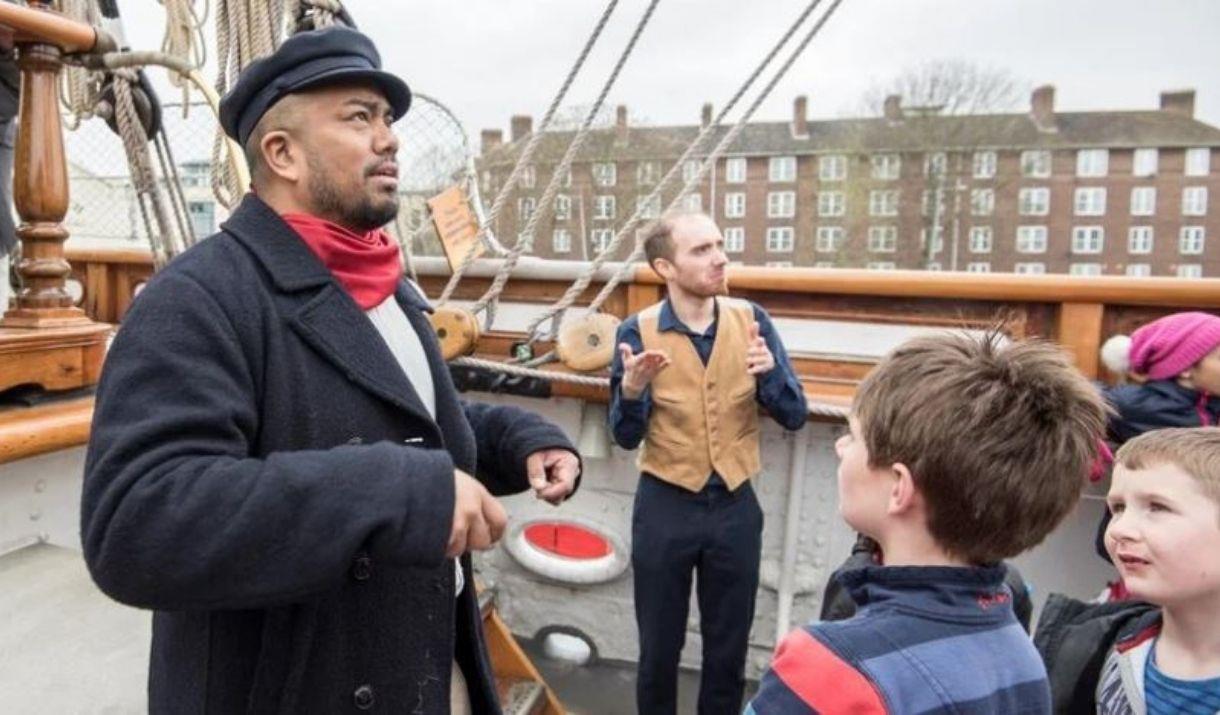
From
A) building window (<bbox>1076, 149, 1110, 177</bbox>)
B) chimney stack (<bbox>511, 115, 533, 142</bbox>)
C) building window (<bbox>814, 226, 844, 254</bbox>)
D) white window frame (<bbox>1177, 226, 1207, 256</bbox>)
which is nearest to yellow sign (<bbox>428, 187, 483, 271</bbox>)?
chimney stack (<bbox>511, 115, 533, 142</bbox>)

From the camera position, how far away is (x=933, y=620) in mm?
983

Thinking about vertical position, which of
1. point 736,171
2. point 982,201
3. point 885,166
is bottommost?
point 982,201

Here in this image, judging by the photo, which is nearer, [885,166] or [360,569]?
[360,569]

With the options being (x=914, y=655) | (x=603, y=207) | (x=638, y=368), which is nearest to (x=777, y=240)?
(x=603, y=207)

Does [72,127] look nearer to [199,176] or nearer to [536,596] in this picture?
[199,176]

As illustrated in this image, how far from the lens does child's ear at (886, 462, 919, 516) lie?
3.42 ft

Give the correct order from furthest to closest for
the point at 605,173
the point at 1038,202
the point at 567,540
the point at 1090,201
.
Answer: the point at 1038,202 < the point at 1090,201 < the point at 605,173 < the point at 567,540

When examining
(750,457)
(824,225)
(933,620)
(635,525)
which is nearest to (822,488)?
(750,457)

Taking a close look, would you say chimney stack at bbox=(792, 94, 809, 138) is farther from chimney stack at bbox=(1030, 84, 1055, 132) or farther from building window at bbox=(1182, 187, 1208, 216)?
building window at bbox=(1182, 187, 1208, 216)

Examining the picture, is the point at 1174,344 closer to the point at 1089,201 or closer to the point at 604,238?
the point at 604,238

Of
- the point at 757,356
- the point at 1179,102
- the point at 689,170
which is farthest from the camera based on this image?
the point at 1179,102

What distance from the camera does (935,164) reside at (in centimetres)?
2773

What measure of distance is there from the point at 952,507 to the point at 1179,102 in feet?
154

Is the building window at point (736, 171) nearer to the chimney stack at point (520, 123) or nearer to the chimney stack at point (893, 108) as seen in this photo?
the chimney stack at point (520, 123)
